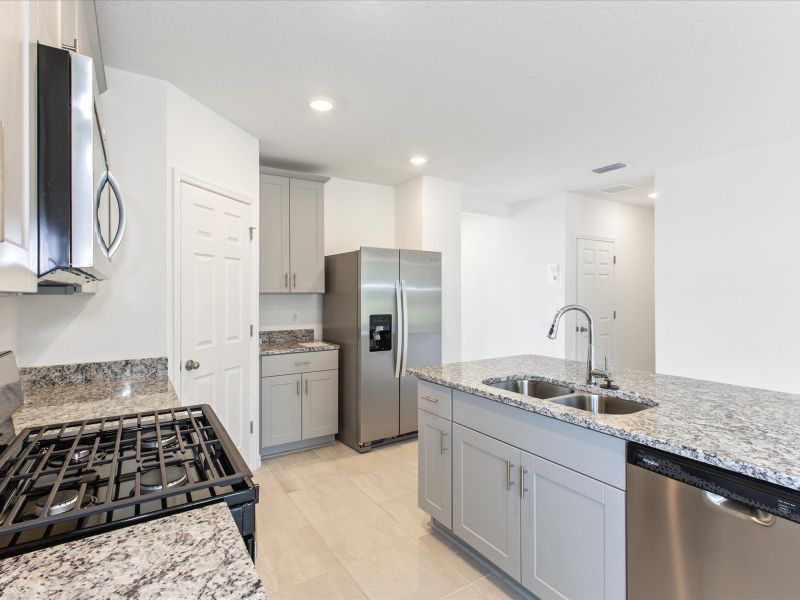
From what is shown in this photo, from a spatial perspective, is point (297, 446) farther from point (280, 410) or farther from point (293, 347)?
point (293, 347)

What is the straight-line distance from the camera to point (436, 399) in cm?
225

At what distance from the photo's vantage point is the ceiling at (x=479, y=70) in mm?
1822

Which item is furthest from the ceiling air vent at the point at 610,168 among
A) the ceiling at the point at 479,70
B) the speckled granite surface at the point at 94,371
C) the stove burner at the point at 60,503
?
the stove burner at the point at 60,503

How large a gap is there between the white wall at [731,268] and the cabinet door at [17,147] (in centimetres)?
454

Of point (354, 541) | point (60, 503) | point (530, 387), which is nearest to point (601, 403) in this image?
point (530, 387)

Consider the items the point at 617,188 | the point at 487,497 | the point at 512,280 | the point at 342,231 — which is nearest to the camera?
the point at 487,497

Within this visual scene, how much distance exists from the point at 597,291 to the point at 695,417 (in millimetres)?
4070

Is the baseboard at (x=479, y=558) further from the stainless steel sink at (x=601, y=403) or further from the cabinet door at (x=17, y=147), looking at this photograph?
the cabinet door at (x=17, y=147)

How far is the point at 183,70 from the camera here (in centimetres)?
226

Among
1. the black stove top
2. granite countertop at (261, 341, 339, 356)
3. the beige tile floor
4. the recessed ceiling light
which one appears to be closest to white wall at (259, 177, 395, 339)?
granite countertop at (261, 341, 339, 356)

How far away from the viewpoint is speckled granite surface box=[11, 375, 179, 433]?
4.83 feet

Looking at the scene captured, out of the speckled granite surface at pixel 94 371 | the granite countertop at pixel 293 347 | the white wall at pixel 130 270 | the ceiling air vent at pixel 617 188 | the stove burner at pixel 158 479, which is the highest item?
the ceiling air vent at pixel 617 188

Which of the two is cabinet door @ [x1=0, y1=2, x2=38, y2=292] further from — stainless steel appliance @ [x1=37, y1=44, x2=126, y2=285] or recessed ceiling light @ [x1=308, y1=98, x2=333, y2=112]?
recessed ceiling light @ [x1=308, y1=98, x2=333, y2=112]

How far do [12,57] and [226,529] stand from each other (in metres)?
0.81
